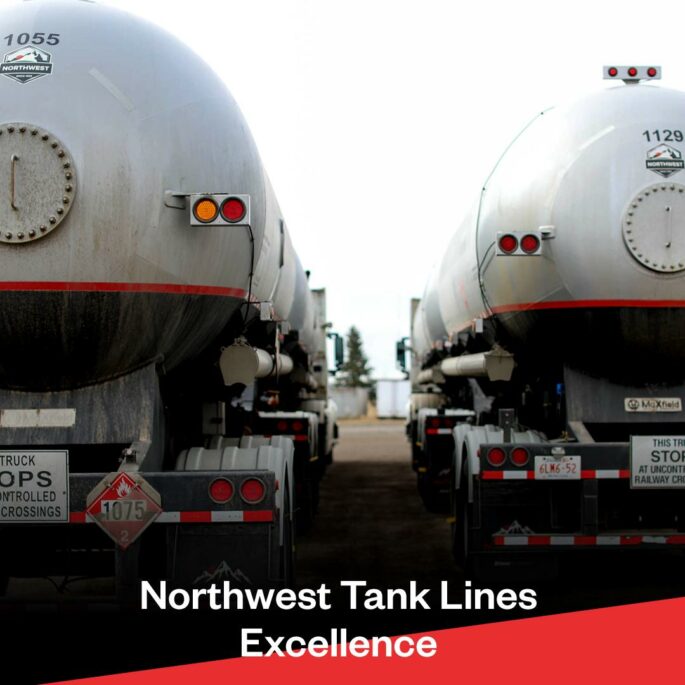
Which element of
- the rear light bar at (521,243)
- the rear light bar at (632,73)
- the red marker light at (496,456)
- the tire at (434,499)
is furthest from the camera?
the tire at (434,499)

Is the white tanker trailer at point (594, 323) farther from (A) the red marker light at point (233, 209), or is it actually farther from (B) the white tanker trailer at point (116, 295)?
(A) the red marker light at point (233, 209)

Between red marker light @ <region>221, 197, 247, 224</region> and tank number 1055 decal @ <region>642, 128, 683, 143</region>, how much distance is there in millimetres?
3018

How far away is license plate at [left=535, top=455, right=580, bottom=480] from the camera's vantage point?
7.35 m

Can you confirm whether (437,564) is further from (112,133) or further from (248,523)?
(112,133)

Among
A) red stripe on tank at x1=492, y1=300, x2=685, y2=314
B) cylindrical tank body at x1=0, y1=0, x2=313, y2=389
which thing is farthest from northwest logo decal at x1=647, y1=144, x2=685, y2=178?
cylindrical tank body at x1=0, y1=0, x2=313, y2=389

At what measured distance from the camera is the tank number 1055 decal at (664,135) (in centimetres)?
743

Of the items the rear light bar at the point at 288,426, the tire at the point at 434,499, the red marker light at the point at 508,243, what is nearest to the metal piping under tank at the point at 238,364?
the red marker light at the point at 508,243

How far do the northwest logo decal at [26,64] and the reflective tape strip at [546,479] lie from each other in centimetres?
392

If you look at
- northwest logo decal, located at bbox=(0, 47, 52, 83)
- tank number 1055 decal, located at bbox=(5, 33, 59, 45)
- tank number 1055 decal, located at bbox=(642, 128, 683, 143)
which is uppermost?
tank number 1055 decal, located at bbox=(5, 33, 59, 45)

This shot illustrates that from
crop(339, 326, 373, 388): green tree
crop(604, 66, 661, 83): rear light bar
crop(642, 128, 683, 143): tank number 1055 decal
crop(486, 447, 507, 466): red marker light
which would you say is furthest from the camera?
crop(339, 326, 373, 388): green tree

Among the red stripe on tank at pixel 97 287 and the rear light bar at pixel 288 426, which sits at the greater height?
the red stripe on tank at pixel 97 287

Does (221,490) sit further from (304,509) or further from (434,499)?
(434,499)

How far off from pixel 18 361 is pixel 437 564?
4.65m

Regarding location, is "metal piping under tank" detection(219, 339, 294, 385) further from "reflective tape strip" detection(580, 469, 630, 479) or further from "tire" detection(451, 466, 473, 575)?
"reflective tape strip" detection(580, 469, 630, 479)
